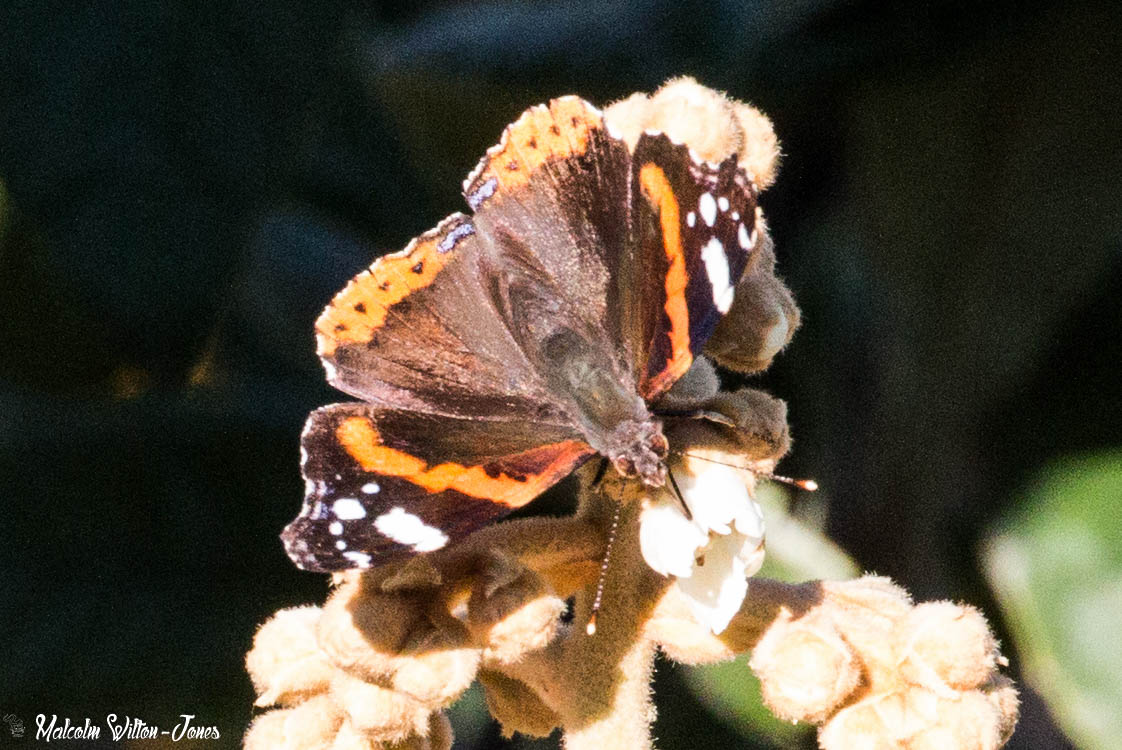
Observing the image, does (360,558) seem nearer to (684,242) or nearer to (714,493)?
(714,493)

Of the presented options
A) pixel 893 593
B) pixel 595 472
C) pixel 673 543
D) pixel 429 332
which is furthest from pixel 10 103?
pixel 893 593

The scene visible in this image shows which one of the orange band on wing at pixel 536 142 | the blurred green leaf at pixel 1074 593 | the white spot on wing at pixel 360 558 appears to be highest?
the orange band on wing at pixel 536 142

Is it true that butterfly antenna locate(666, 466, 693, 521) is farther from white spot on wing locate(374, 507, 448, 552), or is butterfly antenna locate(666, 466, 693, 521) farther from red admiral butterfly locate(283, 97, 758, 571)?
white spot on wing locate(374, 507, 448, 552)

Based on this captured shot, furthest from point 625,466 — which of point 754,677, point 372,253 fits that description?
point 372,253

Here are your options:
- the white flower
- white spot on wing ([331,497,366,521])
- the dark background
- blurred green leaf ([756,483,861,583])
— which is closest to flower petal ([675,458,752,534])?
the white flower

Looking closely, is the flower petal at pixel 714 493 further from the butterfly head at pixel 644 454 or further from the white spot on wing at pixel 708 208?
the white spot on wing at pixel 708 208

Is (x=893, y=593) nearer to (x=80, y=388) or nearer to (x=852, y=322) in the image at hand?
(x=852, y=322)

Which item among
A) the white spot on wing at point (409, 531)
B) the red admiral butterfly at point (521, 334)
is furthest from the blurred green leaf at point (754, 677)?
the white spot on wing at point (409, 531)
